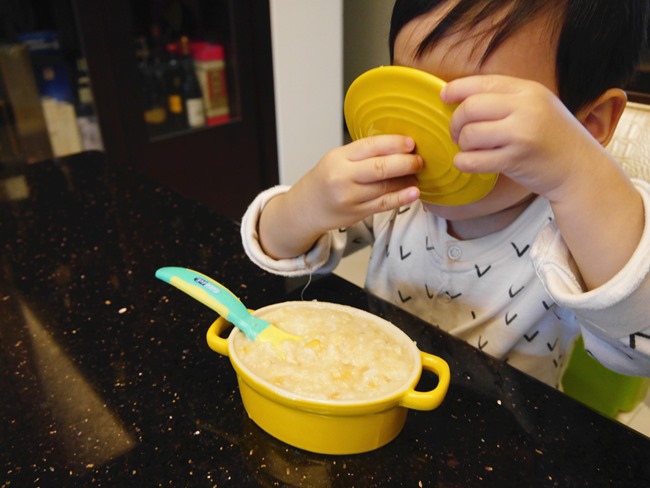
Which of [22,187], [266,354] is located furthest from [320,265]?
[22,187]

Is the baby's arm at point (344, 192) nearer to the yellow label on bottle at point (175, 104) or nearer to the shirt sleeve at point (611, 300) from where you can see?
the shirt sleeve at point (611, 300)

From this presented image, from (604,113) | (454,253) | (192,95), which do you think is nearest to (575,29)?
(604,113)

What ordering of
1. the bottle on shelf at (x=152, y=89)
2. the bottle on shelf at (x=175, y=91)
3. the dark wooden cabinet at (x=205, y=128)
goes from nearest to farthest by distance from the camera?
1. the dark wooden cabinet at (x=205, y=128)
2. the bottle on shelf at (x=152, y=89)
3. the bottle on shelf at (x=175, y=91)

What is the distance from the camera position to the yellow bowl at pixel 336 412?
1.34 ft

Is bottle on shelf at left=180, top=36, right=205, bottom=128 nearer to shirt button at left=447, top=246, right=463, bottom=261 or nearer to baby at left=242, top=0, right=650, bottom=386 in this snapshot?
baby at left=242, top=0, right=650, bottom=386

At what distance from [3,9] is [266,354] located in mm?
1873

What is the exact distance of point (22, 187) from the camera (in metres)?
1.01

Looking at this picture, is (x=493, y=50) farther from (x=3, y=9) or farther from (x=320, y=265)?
(x=3, y=9)

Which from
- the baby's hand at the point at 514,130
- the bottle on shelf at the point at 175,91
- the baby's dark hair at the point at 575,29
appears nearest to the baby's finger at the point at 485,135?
the baby's hand at the point at 514,130

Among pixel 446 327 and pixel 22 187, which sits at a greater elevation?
pixel 22 187

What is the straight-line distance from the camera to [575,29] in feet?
1.84

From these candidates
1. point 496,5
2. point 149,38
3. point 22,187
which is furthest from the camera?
point 149,38

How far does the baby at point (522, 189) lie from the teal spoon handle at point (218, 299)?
0.18m

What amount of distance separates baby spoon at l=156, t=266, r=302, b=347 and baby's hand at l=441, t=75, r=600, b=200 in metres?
0.24
